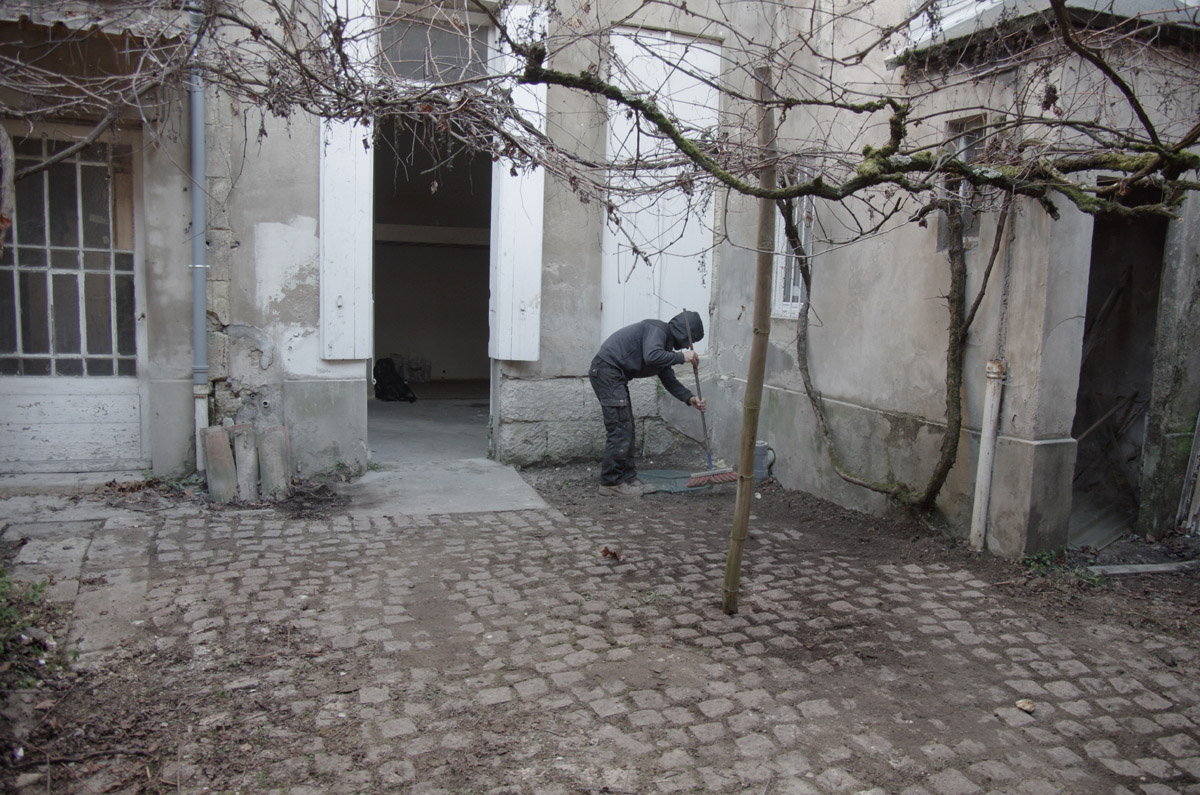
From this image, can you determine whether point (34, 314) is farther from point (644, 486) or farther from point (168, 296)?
point (644, 486)

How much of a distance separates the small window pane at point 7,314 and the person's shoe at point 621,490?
5.06 metres

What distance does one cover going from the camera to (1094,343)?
6.68m

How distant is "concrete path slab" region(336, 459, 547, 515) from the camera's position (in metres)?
6.94

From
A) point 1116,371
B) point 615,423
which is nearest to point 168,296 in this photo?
point 615,423

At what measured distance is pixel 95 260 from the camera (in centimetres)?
708

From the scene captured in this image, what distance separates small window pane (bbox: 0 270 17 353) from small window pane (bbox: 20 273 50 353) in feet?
0.18

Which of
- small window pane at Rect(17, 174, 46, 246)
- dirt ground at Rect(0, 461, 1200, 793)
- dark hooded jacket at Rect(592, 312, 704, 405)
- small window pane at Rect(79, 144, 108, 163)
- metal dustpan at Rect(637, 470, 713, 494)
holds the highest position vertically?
small window pane at Rect(79, 144, 108, 163)

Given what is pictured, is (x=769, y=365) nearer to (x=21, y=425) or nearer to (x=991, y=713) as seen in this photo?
(x=991, y=713)

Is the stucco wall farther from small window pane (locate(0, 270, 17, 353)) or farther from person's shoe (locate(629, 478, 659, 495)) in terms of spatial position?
person's shoe (locate(629, 478, 659, 495))

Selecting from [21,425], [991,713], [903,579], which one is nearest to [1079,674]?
Result: [991,713]

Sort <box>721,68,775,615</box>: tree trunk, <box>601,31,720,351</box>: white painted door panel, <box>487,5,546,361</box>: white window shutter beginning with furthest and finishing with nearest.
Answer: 1. <box>601,31,720,351</box>: white painted door panel
2. <box>487,5,546,361</box>: white window shutter
3. <box>721,68,775,615</box>: tree trunk

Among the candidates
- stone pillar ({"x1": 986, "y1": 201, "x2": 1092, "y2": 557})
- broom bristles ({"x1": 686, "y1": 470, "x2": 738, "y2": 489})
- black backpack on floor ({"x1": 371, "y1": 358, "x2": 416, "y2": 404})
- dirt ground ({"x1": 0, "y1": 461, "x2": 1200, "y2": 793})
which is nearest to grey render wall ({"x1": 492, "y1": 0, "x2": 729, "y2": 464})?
broom bristles ({"x1": 686, "y1": 470, "x2": 738, "y2": 489})

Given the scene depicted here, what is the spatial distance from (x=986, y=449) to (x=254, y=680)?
4690 millimetres

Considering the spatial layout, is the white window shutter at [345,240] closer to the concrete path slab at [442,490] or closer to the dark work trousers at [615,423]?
the concrete path slab at [442,490]
